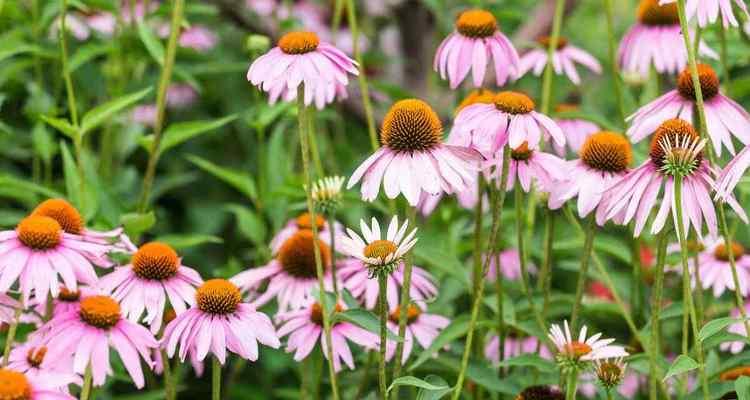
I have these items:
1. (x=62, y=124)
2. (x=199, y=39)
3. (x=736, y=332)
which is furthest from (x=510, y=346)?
(x=199, y=39)

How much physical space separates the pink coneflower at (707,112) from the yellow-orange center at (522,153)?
0.11 metres

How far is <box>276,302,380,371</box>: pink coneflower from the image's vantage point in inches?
49.0

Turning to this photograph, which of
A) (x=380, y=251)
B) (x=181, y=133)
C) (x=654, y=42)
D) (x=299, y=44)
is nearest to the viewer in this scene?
(x=380, y=251)

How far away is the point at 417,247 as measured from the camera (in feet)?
4.48

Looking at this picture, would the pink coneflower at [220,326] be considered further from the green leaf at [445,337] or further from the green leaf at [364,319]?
the green leaf at [445,337]

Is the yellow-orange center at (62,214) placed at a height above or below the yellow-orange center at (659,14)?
below

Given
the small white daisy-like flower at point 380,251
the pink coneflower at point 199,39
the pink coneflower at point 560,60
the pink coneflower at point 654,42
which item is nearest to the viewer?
the small white daisy-like flower at point 380,251

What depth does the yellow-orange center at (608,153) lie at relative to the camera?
1192 mm

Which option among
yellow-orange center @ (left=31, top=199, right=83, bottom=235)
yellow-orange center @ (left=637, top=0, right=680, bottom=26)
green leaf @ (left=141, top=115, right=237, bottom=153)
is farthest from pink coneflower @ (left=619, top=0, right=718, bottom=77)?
yellow-orange center @ (left=31, top=199, right=83, bottom=235)

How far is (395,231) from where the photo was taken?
1050mm

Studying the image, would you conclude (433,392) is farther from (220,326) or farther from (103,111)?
(103,111)

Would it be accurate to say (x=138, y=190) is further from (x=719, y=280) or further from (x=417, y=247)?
(x=719, y=280)

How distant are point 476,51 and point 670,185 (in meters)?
0.39

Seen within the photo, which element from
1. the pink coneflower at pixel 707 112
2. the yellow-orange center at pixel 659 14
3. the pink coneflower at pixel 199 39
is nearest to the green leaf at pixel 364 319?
the pink coneflower at pixel 707 112
